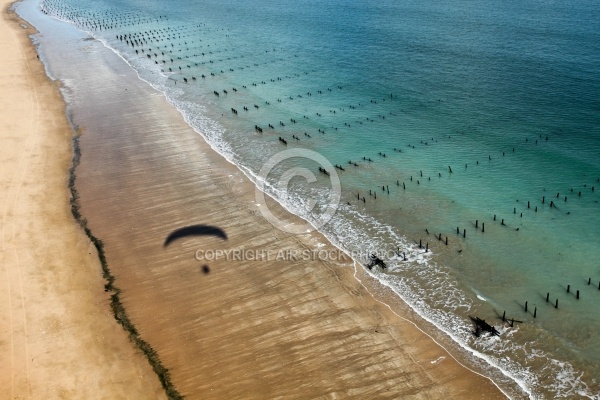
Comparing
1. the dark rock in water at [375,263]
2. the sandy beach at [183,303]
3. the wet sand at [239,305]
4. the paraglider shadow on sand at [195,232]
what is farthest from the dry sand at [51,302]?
the dark rock in water at [375,263]

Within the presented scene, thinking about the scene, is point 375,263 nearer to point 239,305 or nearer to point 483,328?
point 483,328

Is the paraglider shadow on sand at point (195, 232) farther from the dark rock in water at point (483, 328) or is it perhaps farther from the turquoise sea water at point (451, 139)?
the dark rock in water at point (483, 328)

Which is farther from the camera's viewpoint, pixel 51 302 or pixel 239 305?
pixel 51 302

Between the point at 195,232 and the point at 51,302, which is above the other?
the point at 195,232

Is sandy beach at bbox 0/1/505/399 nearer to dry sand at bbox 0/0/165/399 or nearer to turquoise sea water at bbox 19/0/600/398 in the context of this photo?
dry sand at bbox 0/0/165/399

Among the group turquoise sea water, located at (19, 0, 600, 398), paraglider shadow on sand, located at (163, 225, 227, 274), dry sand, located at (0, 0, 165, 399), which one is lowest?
dry sand, located at (0, 0, 165, 399)

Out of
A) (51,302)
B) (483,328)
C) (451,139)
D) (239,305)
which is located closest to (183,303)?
(239,305)

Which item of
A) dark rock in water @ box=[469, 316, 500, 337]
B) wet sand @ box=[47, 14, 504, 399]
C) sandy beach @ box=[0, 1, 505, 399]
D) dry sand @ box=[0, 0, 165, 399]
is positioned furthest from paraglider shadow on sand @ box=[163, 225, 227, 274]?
dark rock in water @ box=[469, 316, 500, 337]
